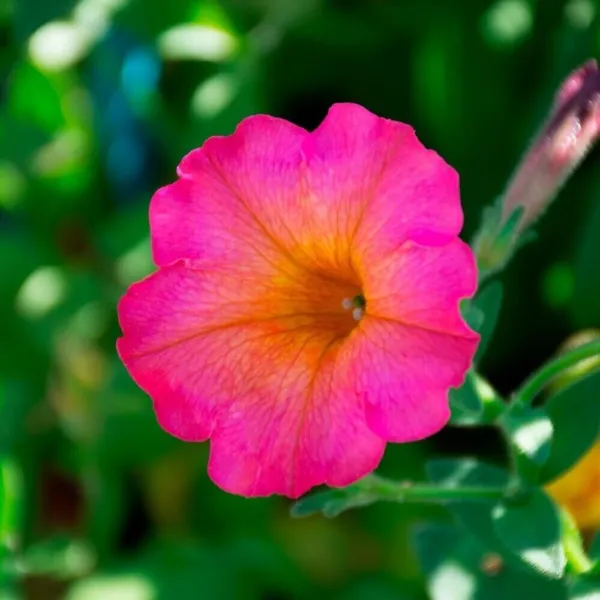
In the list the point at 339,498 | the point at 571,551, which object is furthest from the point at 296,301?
the point at 571,551

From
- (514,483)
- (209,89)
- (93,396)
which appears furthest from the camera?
(93,396)

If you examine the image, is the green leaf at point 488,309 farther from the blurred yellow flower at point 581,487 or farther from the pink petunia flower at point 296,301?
the blurred yellow flower at point 581,487

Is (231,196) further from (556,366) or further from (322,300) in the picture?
(556,366)

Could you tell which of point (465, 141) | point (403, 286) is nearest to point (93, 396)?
point (465, 141)

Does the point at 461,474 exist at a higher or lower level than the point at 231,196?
lower

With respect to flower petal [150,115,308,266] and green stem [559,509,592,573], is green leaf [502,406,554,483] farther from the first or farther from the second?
flower petal [150,115,308,266]

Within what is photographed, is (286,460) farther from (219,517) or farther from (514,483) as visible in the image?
(219,517)

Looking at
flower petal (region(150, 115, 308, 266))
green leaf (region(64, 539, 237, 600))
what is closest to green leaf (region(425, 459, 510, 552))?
flower petal (region(150, 115, 308, 266))
